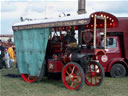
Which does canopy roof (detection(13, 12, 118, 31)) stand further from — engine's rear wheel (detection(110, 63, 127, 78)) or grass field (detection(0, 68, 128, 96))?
engine's rear wheel (detection(110, 63, 127, 78))

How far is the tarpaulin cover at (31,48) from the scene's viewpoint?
6.66 meters

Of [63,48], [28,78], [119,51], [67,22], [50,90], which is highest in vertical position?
[67,22]

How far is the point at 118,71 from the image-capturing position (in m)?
8.70

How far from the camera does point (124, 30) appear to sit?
8898 millimetres

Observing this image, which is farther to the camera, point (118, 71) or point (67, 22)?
point (118, 71)

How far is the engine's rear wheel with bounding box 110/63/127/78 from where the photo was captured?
28.5ft

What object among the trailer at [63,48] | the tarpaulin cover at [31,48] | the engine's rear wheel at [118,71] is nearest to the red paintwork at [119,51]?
the engine's rear wheel at [118,71]

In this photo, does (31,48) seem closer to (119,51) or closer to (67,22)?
(67,22)

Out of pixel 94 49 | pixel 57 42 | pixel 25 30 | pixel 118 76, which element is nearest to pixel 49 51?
pixel 57 42

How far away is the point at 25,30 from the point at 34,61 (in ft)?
3.39

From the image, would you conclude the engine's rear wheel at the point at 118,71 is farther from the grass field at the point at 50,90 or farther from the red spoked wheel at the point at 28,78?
the red spoked wheel at the point at 28,78

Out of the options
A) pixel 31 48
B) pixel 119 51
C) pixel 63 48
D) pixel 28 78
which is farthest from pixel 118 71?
pixel 31 48

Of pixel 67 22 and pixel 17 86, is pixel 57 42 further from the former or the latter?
pixel 17 86

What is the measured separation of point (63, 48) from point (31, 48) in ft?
3.26
